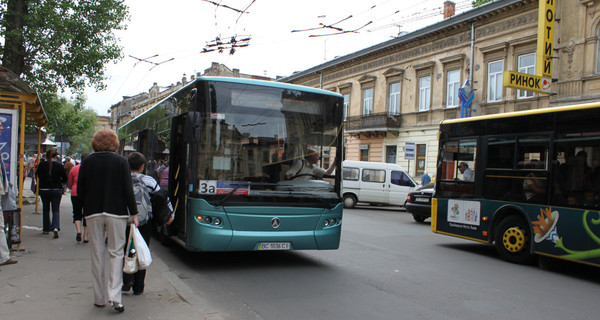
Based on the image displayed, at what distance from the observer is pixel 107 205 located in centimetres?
470

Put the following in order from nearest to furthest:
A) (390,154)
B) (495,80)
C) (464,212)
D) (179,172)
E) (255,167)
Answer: (255,167) → (179,172) → (464,212) → (495,80) → (390,154)

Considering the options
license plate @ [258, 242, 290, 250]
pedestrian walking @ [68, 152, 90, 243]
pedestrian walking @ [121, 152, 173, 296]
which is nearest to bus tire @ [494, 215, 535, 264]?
license plate @ [258, 242, 290, 250]

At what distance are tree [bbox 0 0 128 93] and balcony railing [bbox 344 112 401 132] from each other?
1965cm

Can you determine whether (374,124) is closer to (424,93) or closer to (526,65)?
(424,93)

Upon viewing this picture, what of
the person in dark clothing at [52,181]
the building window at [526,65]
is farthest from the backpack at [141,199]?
the building window at [526,65]

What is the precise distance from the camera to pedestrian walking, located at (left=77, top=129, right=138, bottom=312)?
4.71m

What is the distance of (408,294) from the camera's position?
20.3ft

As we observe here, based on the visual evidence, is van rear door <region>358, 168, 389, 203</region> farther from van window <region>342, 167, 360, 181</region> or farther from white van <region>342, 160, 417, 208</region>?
van window <region>342, 167, 360, 181</region>

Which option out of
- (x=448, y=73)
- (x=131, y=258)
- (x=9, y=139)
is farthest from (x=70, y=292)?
(x=448, y=73)

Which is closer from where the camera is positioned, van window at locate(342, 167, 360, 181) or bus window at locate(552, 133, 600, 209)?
bus window at locate(552, 133, 600, 209)

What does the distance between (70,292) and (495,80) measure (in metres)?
24.4

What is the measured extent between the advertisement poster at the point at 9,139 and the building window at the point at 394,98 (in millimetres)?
26641

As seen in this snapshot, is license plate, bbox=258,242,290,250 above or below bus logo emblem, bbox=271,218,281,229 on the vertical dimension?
below

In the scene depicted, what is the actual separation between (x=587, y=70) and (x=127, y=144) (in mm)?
18919
